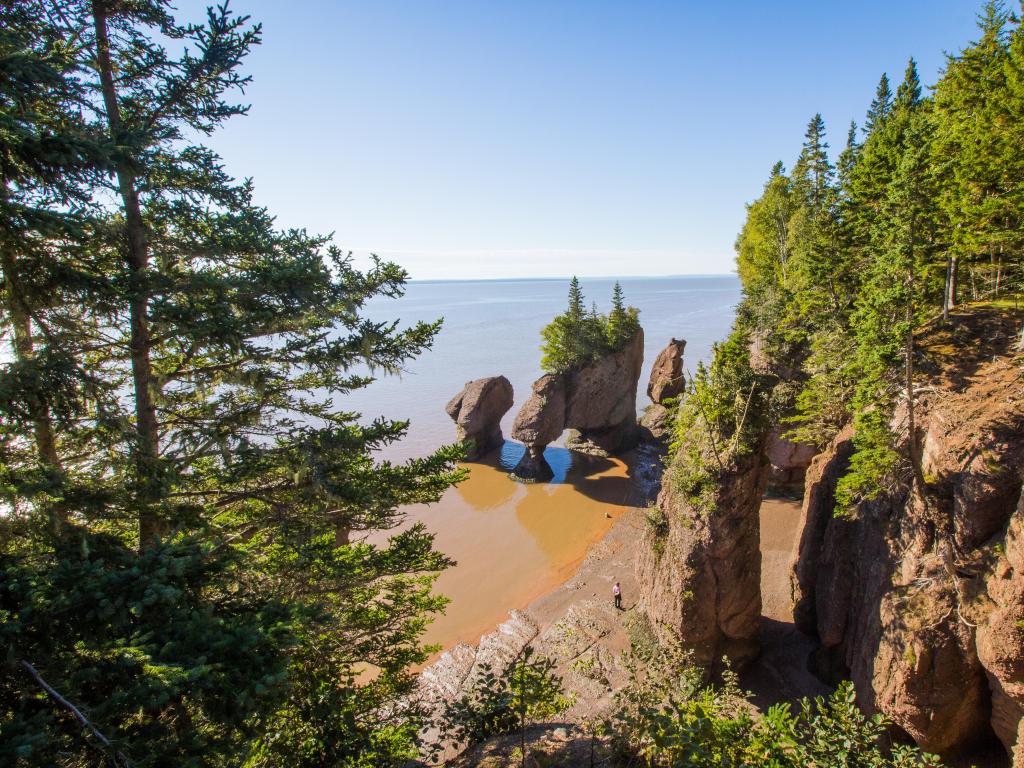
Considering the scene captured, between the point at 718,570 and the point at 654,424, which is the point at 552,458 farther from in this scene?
the point at 718,570

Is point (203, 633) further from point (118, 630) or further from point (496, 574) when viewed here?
point (496, 574)

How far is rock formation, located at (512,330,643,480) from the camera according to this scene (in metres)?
32.2

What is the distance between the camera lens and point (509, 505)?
1124 inches

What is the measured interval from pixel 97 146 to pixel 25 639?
4.89m

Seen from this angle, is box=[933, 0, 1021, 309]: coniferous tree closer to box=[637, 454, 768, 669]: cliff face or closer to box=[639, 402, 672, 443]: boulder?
box=[637, 454, 768, 669]: cliff face

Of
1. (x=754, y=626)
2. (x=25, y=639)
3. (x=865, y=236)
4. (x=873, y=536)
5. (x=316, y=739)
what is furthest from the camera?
(x=865, y=236)

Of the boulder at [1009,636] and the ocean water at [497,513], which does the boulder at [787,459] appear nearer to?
the ocean water at [497,513]

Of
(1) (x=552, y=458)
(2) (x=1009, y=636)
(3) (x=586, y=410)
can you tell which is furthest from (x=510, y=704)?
(1) (x=552, y=458)

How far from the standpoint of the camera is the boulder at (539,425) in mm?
31969

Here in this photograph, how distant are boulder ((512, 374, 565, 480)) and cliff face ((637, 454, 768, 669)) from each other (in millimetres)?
17588

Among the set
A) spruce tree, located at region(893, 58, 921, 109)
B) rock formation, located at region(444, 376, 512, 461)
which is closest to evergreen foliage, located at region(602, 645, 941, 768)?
rock formation, located at region(444, 376, 512, 461)

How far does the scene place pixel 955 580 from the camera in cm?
953

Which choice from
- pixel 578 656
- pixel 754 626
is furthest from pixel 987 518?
pixel 578 656

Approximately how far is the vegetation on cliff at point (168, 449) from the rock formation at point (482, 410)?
25.4 m
